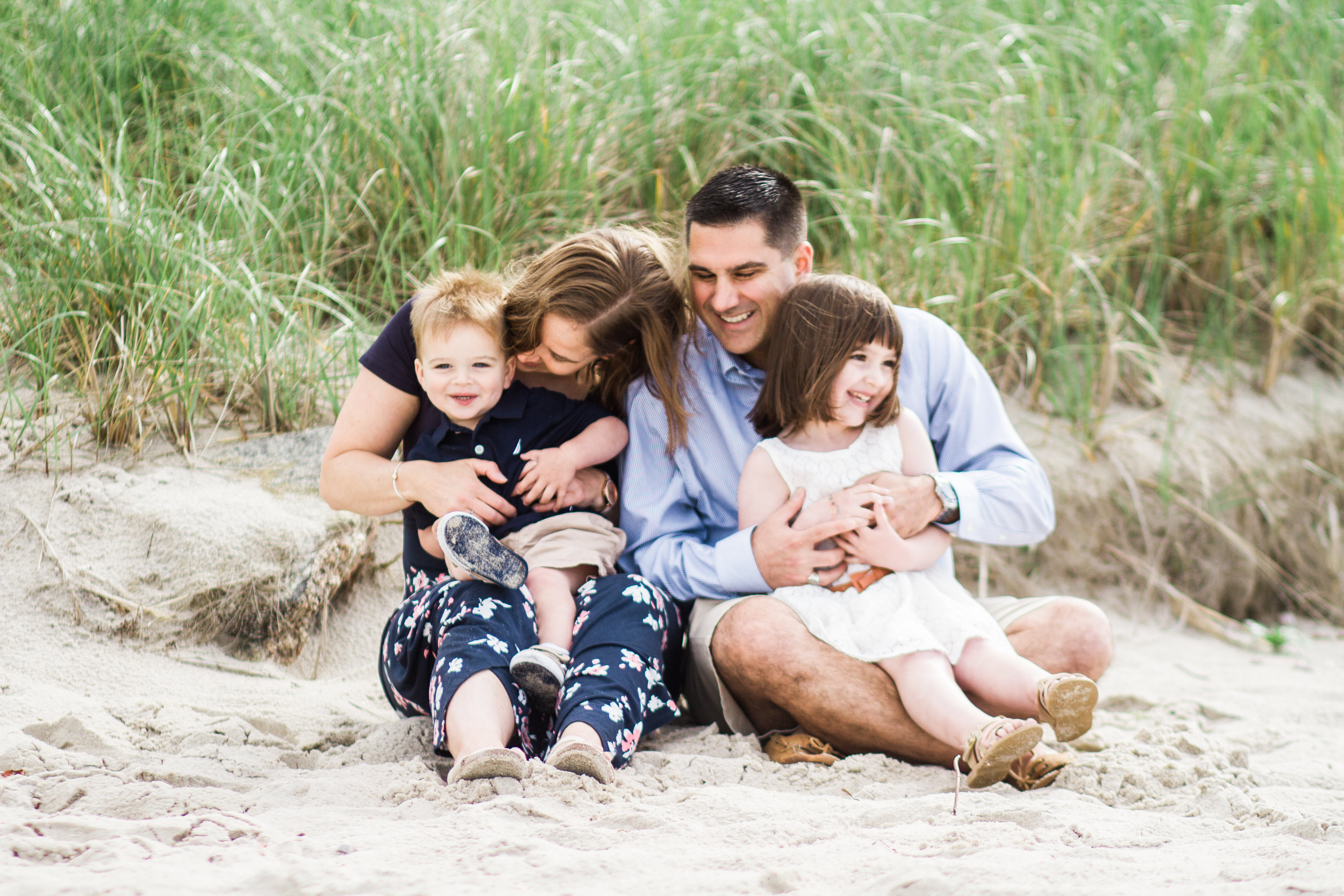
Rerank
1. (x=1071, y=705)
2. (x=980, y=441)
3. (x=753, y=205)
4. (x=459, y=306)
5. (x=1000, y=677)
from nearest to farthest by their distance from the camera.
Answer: (x=1071, y=705)
(x=1000, y=677)
(x=459, y=306)
(x=753, y=205)
(x=980, y=441)

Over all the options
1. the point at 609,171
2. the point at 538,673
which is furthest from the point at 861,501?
the point at 609,171

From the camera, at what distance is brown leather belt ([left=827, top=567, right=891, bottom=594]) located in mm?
2494

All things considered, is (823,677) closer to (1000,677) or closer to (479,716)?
(1000,677)

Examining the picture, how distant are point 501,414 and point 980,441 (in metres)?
1.25

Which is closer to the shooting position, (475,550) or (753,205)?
(475,550)

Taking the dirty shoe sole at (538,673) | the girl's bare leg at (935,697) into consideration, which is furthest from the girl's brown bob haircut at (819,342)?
the dirty shoe sole at (538,673)

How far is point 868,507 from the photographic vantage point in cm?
250

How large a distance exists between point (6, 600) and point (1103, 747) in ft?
9.28

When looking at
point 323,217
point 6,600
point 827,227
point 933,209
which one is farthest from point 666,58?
point 6,600

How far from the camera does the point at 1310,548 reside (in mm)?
4410

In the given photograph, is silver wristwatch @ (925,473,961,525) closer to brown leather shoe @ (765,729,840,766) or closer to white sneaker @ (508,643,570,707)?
brown leather shoe @ (765,729,840,766)

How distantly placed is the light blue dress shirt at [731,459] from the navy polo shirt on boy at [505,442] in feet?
0.75

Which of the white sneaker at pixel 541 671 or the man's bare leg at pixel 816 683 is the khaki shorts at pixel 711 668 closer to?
the man's bare leg at pixel 816 683

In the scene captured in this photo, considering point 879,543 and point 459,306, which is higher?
point 459,306
